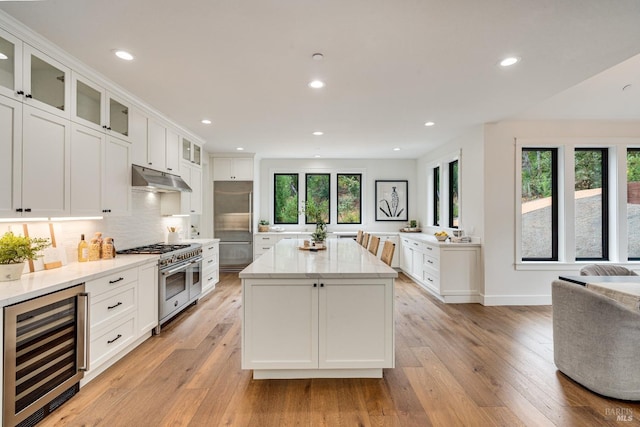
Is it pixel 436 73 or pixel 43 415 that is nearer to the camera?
pixel 43 415

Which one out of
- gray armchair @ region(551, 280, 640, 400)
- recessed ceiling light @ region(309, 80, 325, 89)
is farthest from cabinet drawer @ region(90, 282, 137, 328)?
gray armchair @ region(551, 280, 640, 400)

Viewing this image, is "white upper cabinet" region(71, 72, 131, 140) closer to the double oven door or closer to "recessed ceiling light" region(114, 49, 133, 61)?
"recessed ceiling light" region(114, 49, 133, 61)

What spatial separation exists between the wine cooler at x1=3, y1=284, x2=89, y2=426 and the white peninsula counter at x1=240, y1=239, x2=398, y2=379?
46.6 inches

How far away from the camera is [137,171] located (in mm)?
3301

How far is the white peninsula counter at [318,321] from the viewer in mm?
2262

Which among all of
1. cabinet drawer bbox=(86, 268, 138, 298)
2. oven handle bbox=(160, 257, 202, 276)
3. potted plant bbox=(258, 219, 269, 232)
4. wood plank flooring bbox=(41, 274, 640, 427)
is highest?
potted plant bbox=(258, 219, 269, 232)

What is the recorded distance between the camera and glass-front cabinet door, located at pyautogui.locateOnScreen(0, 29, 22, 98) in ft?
6.29

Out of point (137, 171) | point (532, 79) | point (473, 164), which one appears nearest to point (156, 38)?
point (137, 171)

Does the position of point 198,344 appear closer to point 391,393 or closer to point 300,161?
point 391,393

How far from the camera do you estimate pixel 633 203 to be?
427 centimetres

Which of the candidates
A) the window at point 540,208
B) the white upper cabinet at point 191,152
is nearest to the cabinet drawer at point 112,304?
the white upper cabinet at point 191,152

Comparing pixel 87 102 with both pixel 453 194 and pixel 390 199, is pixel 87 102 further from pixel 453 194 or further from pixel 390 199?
pixel 390 199

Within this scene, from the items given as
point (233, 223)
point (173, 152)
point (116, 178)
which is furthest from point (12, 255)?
point (233, 223)

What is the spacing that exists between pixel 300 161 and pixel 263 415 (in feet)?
18.5
